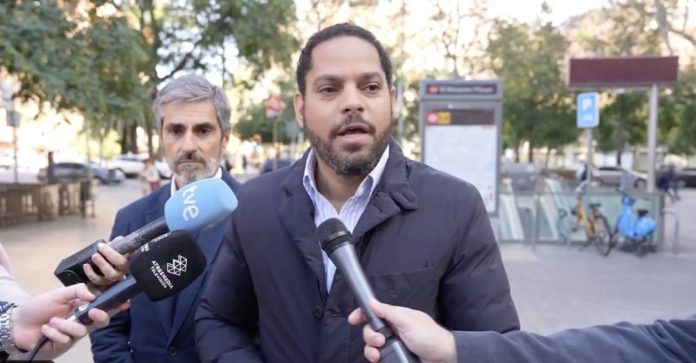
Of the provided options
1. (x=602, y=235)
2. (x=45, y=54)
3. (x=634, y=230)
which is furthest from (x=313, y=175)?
(x=45, y=54)

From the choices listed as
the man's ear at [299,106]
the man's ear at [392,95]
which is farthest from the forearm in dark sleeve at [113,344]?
the man's ear at [392,95]

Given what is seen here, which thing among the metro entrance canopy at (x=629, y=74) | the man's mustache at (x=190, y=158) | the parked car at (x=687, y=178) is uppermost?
the metro entrance canopy at (x=629, y=74)

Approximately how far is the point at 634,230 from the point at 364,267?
10.1m

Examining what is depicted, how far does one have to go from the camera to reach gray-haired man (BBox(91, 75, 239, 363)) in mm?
2396

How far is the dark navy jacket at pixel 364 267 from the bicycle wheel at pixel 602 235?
965 cm

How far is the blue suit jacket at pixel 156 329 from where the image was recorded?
238 cm

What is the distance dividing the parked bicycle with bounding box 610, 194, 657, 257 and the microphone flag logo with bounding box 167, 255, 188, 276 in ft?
33.8

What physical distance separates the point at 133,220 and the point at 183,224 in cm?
101

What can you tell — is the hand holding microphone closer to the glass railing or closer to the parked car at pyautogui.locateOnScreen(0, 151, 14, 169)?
the glass railing

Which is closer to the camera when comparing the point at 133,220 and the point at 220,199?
the point at 220,199

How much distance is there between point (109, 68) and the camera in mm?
14094

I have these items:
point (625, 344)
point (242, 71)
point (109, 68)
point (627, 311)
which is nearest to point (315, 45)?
point (625, 344)

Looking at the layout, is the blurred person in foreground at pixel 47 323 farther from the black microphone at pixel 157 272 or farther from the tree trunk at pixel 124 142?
the tree trunk at pixel 124 142

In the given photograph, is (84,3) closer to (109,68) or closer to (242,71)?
(109,68)
